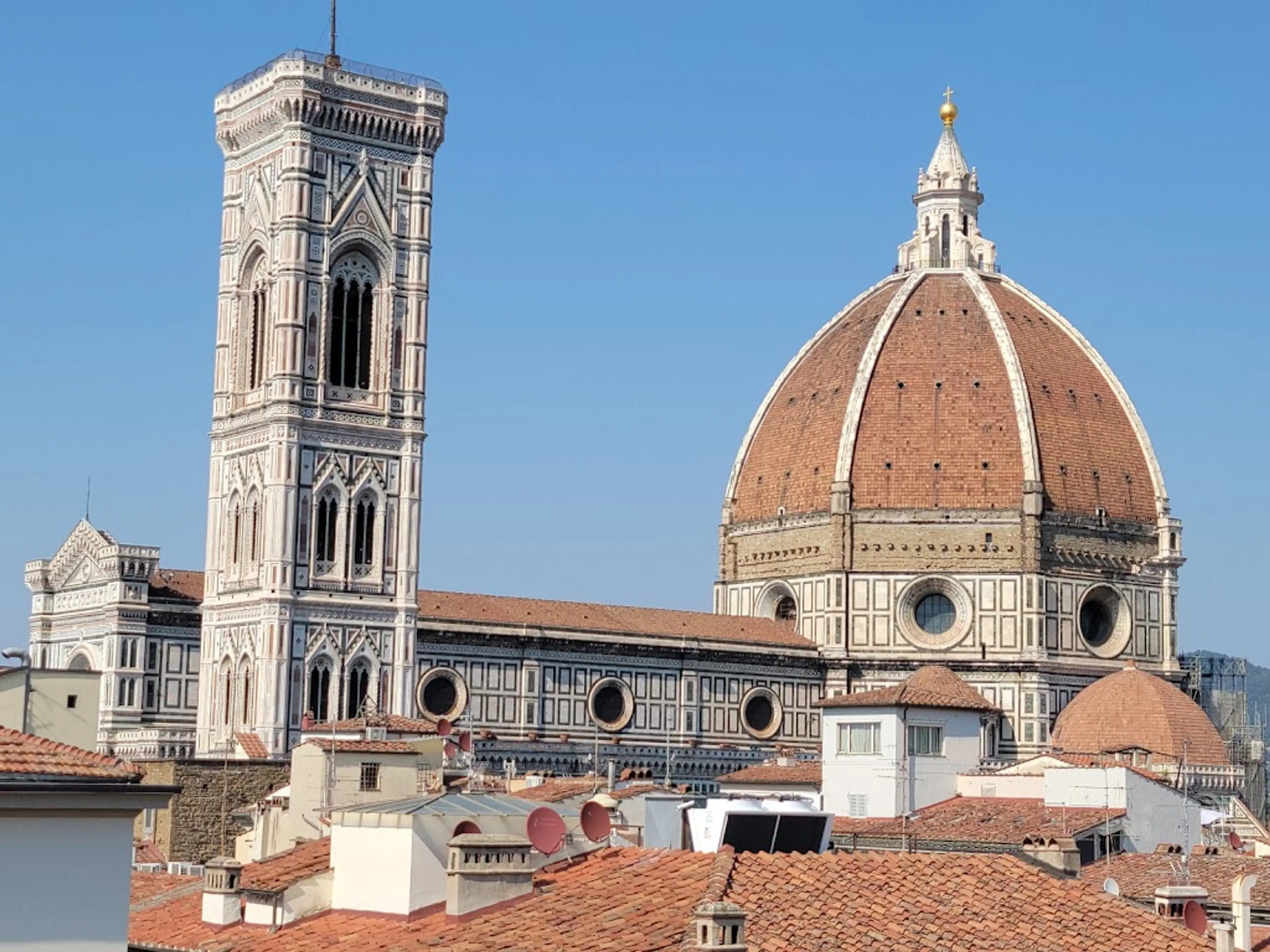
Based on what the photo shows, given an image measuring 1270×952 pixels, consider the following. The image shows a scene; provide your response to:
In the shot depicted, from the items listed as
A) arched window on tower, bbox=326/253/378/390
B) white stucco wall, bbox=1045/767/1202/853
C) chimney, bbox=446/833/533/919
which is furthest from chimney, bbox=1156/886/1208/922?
arched window on tower, bbox=326/253/378/390

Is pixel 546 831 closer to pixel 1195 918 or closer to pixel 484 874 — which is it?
pixel 484 874

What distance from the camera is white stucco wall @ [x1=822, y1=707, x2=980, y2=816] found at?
157 ft

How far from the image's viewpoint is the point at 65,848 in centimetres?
1161

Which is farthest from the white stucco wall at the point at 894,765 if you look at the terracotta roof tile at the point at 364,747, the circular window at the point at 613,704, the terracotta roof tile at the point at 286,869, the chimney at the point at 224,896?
the chimney at the point at 224,896

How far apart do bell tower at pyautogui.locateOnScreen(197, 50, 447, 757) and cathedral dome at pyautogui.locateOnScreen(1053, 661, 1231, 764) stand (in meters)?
20.2

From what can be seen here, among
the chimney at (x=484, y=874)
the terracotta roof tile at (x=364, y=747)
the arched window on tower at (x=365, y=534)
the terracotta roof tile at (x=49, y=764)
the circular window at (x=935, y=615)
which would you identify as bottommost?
the chimney at (x=484, y=874)

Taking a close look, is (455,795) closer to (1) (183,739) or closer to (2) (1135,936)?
(2) (1135,936)

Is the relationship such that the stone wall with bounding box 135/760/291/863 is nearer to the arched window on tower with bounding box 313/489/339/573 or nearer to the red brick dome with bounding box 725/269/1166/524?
the arched window on tower with bounding box 313/489/339/573

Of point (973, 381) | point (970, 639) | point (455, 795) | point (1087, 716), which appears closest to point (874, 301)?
point (973, 381)

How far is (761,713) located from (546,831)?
187 ft

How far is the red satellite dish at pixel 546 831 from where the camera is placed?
762 inches

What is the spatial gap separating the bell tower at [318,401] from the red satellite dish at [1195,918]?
42377mm

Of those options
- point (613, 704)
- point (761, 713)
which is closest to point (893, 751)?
point (613, 704)

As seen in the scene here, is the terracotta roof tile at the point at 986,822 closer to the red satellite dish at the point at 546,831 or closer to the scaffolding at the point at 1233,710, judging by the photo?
the red satellite dish at the point at 546,831
